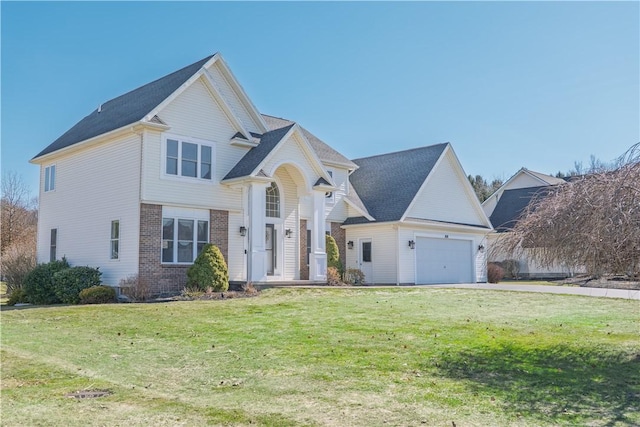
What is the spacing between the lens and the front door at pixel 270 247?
23516 mm

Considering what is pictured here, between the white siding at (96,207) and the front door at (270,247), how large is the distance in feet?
18.9

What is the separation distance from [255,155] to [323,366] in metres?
14.6

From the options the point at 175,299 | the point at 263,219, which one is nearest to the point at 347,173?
the point at 263,219

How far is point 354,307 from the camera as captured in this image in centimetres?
1569

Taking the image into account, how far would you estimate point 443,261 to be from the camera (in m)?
29.4

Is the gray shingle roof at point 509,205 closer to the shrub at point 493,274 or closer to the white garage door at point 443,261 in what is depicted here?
the shrub at point 493,274

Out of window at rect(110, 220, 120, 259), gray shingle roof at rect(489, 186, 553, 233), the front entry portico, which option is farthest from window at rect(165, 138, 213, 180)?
gray shingle roof at rect(489, 186, 553, 233)

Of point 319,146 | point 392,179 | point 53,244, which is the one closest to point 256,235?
point 319,146

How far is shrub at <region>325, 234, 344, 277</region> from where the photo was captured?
25.8m

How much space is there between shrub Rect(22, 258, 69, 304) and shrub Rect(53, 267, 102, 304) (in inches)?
21.1

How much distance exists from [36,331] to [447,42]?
47.4ft

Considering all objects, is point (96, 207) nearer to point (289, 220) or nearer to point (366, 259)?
point (289, 220)

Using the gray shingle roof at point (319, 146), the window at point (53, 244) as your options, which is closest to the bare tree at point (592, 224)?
the gray shingle roof at point (319, 146)

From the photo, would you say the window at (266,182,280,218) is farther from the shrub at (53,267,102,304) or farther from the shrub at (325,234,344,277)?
the shrub at (53,267,102,304)
